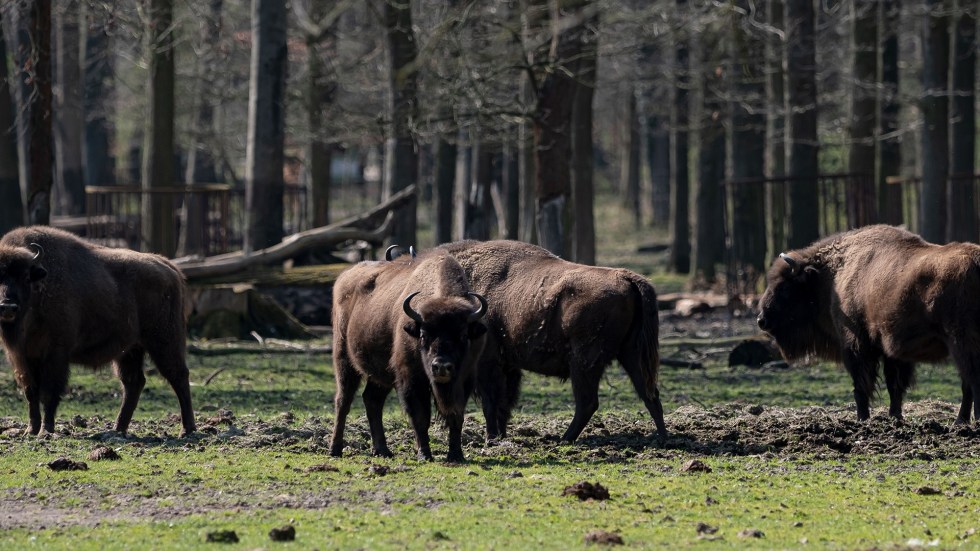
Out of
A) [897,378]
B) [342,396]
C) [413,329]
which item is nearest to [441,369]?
[413,329]

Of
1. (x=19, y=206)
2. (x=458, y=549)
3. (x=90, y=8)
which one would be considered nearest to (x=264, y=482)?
(x=458, y=549)

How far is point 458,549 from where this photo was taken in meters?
7.09

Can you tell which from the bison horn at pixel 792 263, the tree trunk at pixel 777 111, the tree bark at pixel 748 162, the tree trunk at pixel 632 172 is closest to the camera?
the bison horn at pixel 792 263

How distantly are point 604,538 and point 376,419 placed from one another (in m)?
3.63

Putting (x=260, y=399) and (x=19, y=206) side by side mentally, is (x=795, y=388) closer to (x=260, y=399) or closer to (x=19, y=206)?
(x=260, y=399)

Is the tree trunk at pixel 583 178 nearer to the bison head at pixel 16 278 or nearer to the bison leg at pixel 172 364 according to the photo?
the bison leg at pixel 172 364

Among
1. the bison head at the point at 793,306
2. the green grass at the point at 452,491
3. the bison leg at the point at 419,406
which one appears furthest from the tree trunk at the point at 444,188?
the bison leg at the point at 419,406

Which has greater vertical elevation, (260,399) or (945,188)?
(945,188)

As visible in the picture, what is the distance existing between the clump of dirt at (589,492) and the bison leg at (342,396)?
2.62m

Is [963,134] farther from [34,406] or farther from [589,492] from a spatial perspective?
[589,492]

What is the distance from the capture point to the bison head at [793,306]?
13508 mm

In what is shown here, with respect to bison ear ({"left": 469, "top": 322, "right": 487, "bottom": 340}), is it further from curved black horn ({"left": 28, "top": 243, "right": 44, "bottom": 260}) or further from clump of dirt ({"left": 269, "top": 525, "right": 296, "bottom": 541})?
curved black horn ({"left": 28, "top": 243, "right": 44, "bottom": 260})

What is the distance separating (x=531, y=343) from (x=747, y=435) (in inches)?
75.2

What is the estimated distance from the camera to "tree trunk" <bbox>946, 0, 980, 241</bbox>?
74.1 feet
